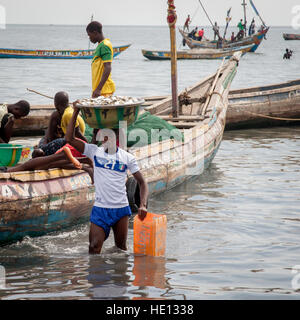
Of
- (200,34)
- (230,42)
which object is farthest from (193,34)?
(230,42)

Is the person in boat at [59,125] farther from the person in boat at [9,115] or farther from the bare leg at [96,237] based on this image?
the bare leg at [96,237]

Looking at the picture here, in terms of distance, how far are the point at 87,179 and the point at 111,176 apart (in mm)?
1523

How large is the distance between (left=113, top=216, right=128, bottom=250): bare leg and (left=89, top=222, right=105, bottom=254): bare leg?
0.15 metres

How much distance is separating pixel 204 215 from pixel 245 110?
699 centimetres

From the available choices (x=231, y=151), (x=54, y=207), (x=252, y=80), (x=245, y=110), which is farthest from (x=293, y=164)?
(x=252, y=80)

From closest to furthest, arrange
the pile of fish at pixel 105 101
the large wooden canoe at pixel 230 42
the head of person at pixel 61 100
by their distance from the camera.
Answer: the pile of fish at pixel 105 101 → the head of person at pixel 61 100 → the large wooden canoe at pixel 230 42

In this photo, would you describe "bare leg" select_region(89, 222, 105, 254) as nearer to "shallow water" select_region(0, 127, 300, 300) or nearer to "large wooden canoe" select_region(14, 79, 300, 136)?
"shallow water" select_region(0, 127, 300, 300)

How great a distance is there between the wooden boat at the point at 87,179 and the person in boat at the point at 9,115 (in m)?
0.96

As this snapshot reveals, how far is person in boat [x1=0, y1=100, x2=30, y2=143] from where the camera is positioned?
21.3 ft

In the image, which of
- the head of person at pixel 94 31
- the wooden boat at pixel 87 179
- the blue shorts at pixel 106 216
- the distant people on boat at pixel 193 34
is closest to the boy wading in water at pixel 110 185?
the blue shorts at pixel 106 216

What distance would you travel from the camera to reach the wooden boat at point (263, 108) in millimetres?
13805

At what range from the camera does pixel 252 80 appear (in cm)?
3256

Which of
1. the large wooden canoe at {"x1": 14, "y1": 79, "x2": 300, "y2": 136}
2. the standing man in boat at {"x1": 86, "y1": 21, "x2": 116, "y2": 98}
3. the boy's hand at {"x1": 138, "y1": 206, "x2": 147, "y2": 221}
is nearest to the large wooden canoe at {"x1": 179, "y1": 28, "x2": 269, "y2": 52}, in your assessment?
the large wooden canoe at {"x1": 14, "y1": 79, "x2": 300, "y2": 136}
